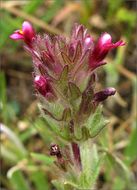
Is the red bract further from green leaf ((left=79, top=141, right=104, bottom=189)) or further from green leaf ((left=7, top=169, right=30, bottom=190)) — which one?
green leaf ((left=7, top=169, right=30, bottom=190))

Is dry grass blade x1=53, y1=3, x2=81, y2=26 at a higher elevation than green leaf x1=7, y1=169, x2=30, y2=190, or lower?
higher

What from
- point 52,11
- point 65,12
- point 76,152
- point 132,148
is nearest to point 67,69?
point 76,152

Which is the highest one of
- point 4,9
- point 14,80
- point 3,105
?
point 4,9

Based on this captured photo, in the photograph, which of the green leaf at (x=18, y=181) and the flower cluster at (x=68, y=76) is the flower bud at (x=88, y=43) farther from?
the green leaf at (x=18, y=181)

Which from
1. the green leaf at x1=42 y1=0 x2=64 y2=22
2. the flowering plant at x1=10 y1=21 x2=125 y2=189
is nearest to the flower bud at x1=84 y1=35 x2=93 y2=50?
the flowering plant at x1=10 y1=21 x2=125 y2=189

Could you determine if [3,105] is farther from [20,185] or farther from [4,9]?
[4,9]

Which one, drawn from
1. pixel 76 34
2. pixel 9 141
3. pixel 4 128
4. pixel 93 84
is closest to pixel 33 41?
pixel 76 34
